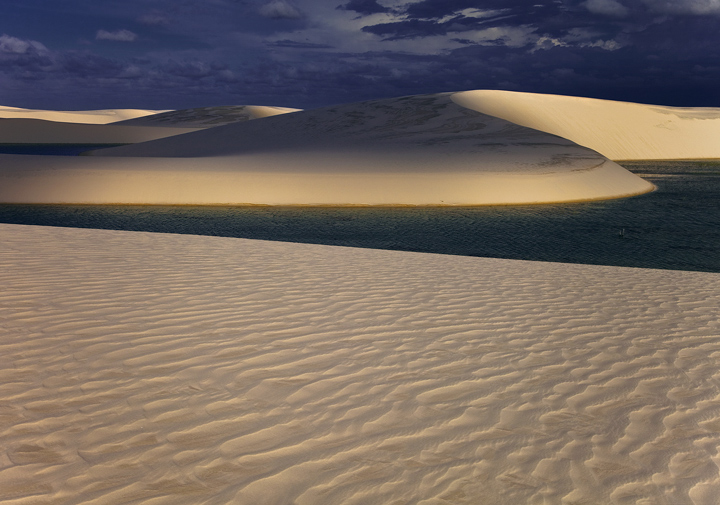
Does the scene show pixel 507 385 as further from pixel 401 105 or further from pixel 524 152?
pixel 401 105

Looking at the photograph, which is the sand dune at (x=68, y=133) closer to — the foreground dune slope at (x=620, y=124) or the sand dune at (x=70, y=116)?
the sand dune at (x=70, y=116)

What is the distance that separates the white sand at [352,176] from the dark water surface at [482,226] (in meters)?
0.93

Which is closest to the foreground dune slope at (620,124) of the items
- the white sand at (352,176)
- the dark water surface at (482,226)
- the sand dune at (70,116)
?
the white sand at (352,176)

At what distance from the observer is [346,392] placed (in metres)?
3.57

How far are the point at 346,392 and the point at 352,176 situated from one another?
1694 cm

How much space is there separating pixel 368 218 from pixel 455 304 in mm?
10348

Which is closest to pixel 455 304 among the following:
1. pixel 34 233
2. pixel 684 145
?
pixel 34 233

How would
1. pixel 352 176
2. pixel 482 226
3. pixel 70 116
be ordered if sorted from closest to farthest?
pixel 482 226
pixel 352 176
pixel 70 116

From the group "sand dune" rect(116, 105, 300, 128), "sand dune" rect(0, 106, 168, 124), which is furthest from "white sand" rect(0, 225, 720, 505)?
"sand dune" rect(0, 106, 168, 124)

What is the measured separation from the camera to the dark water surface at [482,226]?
11.2m

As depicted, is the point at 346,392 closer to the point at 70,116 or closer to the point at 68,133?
the point at 68,133

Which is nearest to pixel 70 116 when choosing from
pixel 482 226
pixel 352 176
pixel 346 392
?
pixel 352 176

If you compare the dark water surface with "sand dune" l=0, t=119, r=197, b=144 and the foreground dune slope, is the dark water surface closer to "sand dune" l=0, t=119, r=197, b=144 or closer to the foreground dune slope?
the foreground dune slope

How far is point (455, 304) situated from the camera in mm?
5719
